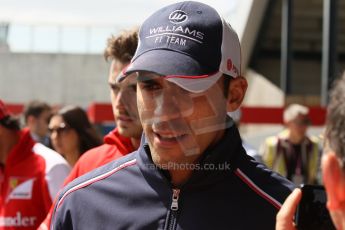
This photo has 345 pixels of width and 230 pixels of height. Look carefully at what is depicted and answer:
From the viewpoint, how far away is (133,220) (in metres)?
1.92

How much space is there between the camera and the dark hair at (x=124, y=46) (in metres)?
2.96

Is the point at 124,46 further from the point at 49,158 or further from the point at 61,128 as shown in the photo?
the point at 61,128

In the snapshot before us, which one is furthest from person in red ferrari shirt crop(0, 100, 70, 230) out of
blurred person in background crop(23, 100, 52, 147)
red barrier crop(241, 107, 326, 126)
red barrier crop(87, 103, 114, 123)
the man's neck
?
red barrier crop(241, 107, 326, 126)

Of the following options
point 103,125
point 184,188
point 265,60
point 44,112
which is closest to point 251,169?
point 184,188

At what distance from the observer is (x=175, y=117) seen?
188cm

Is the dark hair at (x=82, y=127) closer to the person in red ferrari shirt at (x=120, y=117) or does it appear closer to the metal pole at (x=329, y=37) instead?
the person in red ferrari shirt at (x=120, y=117)

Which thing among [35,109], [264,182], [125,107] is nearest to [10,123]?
[125,107]

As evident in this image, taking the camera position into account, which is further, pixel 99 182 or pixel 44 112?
pixel 44 112

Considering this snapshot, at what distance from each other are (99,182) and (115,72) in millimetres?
1018

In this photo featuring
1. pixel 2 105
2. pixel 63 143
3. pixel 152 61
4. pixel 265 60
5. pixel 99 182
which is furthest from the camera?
pixel 265 60

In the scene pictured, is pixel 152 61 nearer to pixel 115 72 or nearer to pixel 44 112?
pixel 115 72

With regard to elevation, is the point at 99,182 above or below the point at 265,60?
above

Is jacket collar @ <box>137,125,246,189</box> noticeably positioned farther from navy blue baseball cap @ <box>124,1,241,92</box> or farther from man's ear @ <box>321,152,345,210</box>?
man's ear @ <box>321,152,345,210</box>

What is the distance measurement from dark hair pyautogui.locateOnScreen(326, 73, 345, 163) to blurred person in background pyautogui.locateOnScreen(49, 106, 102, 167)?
3.63m
